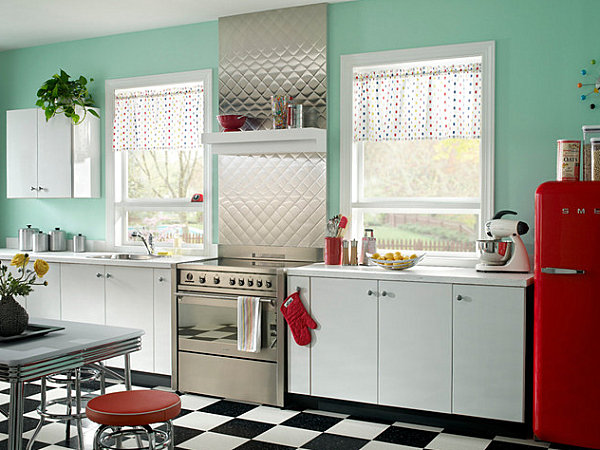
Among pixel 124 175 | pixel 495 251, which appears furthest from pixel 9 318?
pixel 124 175

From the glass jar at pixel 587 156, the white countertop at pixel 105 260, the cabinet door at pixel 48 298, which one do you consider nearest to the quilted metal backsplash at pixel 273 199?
the white countertop at pixel 105 260

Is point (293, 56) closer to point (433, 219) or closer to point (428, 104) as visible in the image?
point (428, 104)

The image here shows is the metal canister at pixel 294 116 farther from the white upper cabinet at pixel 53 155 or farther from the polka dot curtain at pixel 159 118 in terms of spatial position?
the white upper cabinet at pixel 53 155

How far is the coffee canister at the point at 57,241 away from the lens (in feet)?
18.5

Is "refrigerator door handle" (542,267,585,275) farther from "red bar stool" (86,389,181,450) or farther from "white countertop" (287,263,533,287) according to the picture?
"red bar stool" (86,389,181,450)

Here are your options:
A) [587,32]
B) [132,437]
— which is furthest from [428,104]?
[132,437]

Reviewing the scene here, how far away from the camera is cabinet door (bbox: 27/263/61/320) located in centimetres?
510

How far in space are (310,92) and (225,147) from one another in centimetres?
76

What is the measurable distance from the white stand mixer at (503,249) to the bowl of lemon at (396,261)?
39 centimetres

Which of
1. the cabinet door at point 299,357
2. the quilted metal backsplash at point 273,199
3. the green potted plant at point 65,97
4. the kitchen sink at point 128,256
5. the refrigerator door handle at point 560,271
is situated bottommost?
the cabinet door at point 299,357

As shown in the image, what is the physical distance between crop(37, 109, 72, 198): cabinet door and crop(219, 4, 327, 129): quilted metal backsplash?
59.2 inches

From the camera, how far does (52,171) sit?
18.2ft

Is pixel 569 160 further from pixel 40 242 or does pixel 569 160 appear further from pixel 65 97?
pixel 40 242

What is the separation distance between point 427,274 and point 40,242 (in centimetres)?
355
